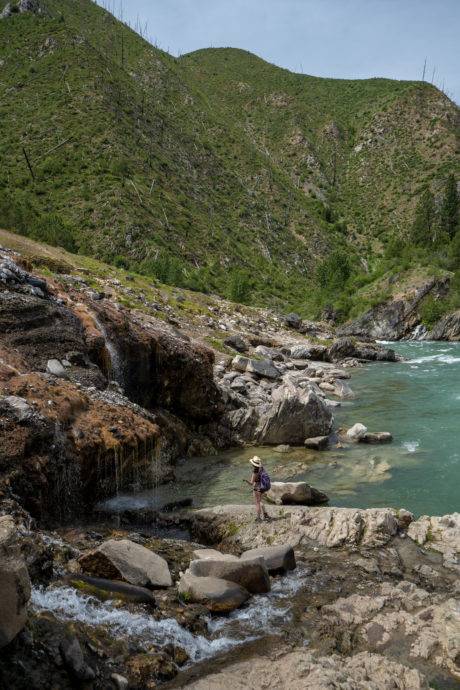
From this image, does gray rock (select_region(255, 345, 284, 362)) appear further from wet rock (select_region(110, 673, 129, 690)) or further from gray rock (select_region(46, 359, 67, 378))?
wet rock (select_region(110, 673, 129, 690))

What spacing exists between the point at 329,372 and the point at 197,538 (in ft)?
77.5

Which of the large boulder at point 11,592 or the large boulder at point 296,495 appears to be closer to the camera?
the large boulder at point 11,592

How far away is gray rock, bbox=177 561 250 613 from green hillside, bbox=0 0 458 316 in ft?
133

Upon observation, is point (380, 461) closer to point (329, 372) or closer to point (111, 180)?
point (329, 372)

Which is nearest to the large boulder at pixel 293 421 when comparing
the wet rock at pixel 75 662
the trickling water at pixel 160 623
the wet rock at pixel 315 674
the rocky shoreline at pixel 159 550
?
the rocky shoreline at pixel 159 550

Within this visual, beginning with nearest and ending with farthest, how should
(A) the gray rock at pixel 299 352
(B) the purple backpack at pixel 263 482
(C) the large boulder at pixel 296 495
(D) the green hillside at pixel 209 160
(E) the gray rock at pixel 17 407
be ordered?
(E) the gray rock at pixel 17 407 → (B) the purple backpack at pixel 263 482 → (C) the large boulder at pixel 296 495 → (A) the gray rock at pixel 299 352 → (D) the green hillside at pixel 209 160

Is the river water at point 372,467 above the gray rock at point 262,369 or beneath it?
beneath

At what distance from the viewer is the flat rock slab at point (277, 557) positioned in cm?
1048

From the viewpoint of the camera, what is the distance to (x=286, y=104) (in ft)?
477

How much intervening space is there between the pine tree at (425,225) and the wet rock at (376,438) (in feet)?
239

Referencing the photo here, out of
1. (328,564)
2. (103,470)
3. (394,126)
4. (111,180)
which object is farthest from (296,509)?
(394,126)

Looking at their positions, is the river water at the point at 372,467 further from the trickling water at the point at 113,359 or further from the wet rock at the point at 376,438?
the trickling water at the point at 113,359

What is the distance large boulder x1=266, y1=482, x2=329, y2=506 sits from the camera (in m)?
14.1

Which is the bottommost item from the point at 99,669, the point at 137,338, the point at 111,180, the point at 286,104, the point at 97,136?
the point at 99,669
